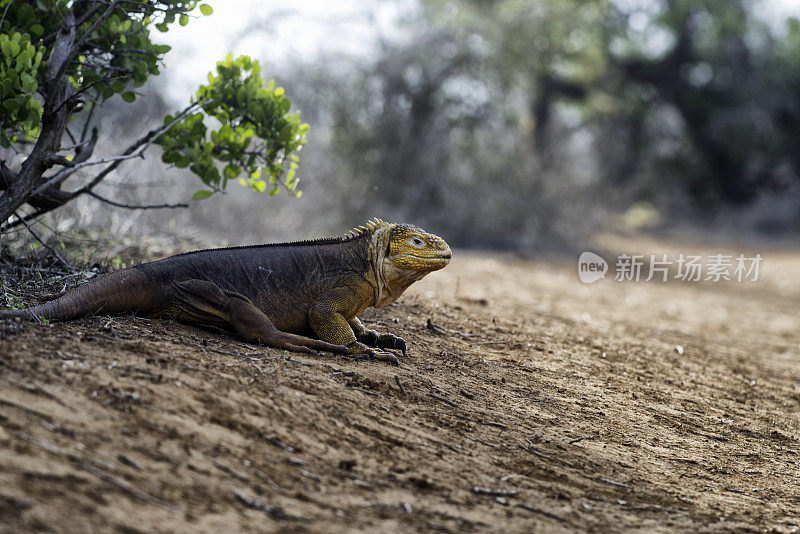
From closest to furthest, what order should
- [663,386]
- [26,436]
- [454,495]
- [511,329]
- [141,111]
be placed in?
[26,436] < [454,495] < [663,386] < [511,329] < [141,111]

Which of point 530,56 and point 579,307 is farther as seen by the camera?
point 530,56

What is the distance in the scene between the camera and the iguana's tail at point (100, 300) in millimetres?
3893

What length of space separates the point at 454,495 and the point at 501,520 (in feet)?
0.82

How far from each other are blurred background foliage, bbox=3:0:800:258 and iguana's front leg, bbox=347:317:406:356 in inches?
155

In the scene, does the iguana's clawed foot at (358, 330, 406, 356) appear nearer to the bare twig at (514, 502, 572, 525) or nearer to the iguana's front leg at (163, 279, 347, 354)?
the iguana's front leg at (163, 279, 347, 354)

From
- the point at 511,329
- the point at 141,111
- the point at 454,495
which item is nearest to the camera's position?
the point at 454,495

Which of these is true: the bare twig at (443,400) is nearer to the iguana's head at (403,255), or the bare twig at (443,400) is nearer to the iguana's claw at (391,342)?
the iguana's claw at (391,342)

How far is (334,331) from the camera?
458 centimetres

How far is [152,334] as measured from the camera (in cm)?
Result: 407

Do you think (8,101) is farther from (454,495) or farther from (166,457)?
(454,495)

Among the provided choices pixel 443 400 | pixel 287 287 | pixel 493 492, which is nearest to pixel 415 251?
pixel 287 287

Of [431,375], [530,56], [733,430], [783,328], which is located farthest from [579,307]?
[530,56]

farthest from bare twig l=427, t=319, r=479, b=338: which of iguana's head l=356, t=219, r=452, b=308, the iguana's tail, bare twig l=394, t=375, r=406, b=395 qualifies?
the iguana's tail

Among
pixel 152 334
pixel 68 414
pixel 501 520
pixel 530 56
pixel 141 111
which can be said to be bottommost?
pixel 501 520
